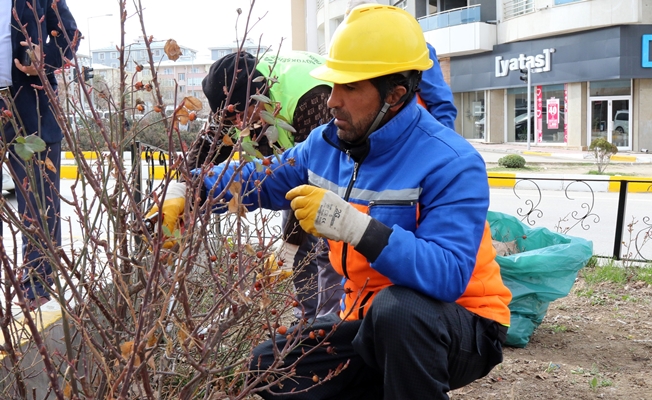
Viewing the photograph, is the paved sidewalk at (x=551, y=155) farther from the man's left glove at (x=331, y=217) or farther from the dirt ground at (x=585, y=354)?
the man's left glove at (x=331, y=217)

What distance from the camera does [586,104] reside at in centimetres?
2328

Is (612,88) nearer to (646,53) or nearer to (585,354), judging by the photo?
(646,53)

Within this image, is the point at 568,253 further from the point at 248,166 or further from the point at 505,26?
the point at 505,26

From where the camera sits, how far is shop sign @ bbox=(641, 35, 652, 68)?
2116 centimetres

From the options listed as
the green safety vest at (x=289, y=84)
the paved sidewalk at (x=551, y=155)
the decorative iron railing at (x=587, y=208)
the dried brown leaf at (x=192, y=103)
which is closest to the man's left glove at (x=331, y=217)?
Answer: the dried brown leaf at (x=192, y=103)

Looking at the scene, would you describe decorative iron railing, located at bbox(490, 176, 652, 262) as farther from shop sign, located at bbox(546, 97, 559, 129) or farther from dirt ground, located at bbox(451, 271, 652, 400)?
shop sign, located at bbox(546, 97, 559, 129)

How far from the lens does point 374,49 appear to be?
234 centimetres

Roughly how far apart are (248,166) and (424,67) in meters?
0.71

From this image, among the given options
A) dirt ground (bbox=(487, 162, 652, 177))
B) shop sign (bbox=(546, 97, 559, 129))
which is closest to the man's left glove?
dirt ground (bbox=(487, 162, 652, 177))

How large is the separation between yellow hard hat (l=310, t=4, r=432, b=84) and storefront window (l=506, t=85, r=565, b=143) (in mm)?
23197

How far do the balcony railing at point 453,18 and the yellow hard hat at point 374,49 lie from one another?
2643 centimetres

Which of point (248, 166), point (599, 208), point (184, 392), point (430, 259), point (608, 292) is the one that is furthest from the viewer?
point (599, 208)

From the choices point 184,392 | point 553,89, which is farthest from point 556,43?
point 184,392

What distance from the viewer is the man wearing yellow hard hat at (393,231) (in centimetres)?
208
